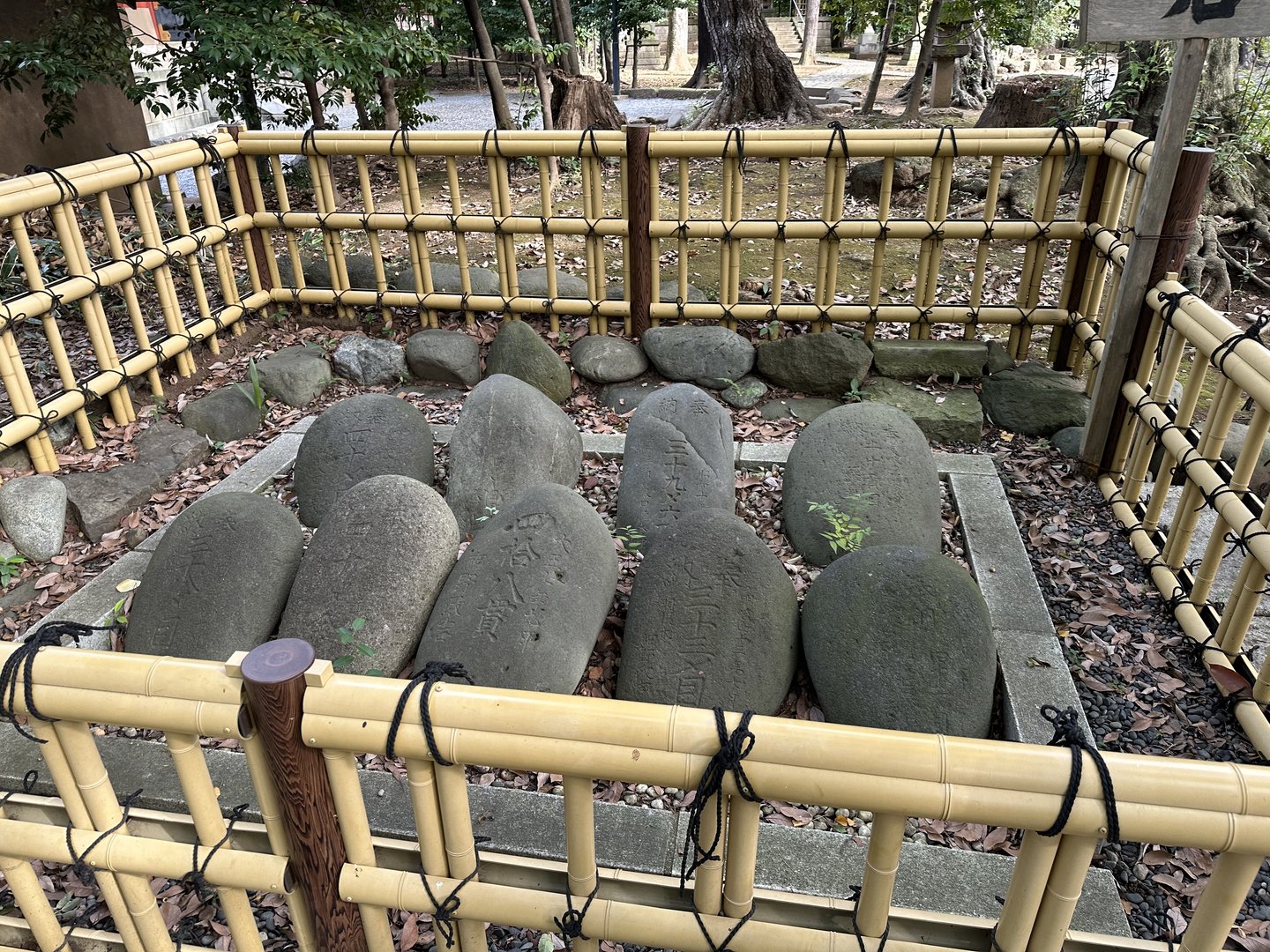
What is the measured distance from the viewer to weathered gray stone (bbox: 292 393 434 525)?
4613 mm

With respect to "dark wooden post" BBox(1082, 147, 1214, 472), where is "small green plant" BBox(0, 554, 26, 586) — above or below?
below

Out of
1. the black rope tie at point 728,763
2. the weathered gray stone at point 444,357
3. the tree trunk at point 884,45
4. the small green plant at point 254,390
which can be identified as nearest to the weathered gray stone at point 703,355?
the weathered gray stone at point 444,357

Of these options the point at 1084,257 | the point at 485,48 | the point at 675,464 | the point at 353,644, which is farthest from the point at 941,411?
the point at 485,48

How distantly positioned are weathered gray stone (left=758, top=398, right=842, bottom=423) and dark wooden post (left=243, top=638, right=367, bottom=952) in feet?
13.9

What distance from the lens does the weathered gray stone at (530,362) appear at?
5.82 m

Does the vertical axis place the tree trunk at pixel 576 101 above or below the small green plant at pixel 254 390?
above

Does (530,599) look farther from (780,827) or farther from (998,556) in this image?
(998,556)

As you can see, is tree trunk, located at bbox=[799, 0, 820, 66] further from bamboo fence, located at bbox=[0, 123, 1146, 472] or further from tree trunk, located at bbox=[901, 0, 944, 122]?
bamboo fence, located at bbox=[0, 123, 1146, 472]

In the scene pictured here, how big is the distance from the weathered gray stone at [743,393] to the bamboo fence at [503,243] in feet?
1.86

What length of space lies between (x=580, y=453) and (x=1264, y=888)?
11.6ft

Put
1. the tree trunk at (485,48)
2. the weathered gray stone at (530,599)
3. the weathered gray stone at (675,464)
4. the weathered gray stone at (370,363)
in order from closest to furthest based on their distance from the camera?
the weathered gray stone at (530,599) → the weathered gray stone at (675,464) → the weathered gray stone at (370,363) → the tree trunk at (485,48)

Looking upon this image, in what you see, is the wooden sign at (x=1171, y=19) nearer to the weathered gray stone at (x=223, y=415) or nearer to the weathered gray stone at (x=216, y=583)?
the weathered gray stone at (x=216, y=583)

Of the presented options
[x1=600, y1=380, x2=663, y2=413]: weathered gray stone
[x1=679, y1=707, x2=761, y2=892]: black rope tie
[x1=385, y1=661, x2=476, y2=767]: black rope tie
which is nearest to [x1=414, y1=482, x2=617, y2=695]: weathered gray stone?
[x1=385, y1=661, x2=476, y2=767]: black rope tie

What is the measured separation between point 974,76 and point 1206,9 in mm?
14727
